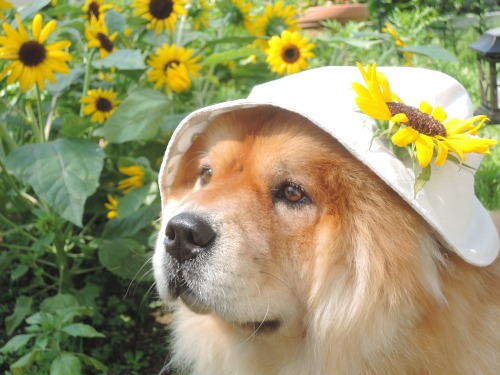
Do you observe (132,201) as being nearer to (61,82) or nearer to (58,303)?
(58,303)

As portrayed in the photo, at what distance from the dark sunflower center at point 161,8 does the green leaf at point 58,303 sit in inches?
45.8

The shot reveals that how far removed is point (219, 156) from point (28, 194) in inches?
54.3

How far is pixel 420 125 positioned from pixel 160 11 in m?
1.51

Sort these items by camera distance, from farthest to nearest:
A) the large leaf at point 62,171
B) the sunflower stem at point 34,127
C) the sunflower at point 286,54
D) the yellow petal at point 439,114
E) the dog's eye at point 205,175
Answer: the sunflower at point 286,54
the sunflower stem at point 34,127
the large leaf at point 62,171
the dog's eye at point 205,175
the yellow petal at point 439,114

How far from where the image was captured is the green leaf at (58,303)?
8.04 feet

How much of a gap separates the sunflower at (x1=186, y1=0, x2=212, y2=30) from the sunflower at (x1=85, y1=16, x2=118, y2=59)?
1.48 feet

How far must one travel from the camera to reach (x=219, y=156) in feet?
5.93

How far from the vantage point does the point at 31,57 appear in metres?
2.30

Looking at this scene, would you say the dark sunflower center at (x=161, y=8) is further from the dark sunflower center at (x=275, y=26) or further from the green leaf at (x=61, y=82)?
the dark sunflower center at (x=275, y=26)

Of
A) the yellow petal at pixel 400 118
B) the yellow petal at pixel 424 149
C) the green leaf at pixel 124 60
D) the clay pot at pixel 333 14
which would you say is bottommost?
the clay pot at pixel 333 14

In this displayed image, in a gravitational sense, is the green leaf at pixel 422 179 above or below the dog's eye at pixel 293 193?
above

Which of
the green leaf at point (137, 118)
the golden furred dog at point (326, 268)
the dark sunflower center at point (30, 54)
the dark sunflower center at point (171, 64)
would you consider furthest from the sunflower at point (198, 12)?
the golden furred dog at point (326, 268)

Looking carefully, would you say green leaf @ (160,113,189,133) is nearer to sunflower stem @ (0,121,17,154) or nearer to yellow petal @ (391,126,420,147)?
sunflower stem @ (0,121,17,154)

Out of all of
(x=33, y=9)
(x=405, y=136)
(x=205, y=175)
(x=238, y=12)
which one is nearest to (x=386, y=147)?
(x=405, y=136)
